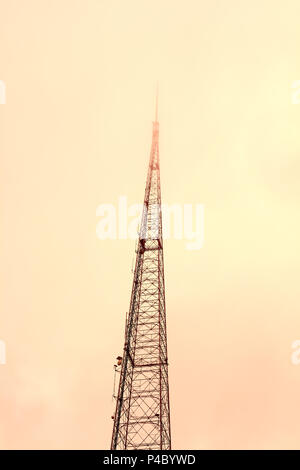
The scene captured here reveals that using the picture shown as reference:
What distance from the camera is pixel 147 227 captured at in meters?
75.6

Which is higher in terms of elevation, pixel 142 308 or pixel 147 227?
pixel 147 227

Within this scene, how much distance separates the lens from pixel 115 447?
63.5m

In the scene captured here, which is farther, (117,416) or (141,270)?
(141,270)
